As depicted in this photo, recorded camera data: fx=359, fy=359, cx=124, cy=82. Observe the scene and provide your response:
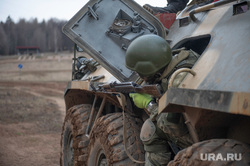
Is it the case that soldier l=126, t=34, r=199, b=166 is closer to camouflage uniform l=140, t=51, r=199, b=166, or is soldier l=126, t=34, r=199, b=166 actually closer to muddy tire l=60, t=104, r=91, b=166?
camouflage uniform l=140, t=51, r=199, b=166

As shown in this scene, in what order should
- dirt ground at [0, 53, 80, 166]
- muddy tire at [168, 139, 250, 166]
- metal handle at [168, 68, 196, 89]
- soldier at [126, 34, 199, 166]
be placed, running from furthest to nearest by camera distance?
dirt ground at [0, 53, 80, 166]
soldier at [126, 34, 199, 166]
metal handle at [168, 68, 196, 89]
muddy tire at [168, 139, 250, 166]

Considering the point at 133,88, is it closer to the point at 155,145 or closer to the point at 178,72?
the point at 155,145

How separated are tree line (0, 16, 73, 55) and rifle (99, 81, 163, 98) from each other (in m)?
47.2

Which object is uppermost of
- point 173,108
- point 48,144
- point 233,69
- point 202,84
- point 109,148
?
point 233,69

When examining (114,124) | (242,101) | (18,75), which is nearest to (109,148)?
(114,124)

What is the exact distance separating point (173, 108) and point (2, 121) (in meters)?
8.54

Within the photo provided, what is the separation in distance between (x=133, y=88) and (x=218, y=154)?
1.28 meters

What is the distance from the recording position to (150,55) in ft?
9.27

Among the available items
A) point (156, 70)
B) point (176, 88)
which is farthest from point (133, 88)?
point (176, 88)

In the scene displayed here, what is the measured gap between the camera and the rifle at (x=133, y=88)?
2748 millimetres

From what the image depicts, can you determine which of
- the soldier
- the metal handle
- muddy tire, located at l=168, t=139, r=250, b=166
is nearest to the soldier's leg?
the soldier

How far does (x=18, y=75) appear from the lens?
30.5 meters

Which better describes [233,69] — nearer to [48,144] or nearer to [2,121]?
[48,144]

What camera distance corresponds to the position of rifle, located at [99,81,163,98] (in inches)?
108
